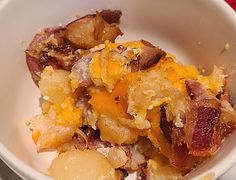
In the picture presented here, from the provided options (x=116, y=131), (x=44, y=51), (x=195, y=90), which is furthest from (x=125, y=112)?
(x=44, y=51)

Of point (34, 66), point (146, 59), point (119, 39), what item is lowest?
point (34, 66)

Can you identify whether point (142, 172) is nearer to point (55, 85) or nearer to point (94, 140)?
point (94, 140)

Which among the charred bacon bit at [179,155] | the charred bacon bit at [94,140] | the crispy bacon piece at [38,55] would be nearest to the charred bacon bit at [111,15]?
the crispy bacon piece at [38,55]

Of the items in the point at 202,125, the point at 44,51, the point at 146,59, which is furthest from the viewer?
the point at 44,51

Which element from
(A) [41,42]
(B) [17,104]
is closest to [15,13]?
(A) [41,42]

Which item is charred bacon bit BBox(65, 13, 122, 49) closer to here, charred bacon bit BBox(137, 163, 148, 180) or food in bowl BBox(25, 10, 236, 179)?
food in bowl BBox(25, 10, 236, 179)

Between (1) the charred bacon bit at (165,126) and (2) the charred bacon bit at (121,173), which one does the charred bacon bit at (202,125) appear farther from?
(2) the charred bacon bit at (121,173)

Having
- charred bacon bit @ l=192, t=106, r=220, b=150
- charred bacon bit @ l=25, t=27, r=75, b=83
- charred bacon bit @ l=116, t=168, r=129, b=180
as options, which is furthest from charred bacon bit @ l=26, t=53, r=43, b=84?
charred bacon bit @ l=192, t=106, r=220, b=150
